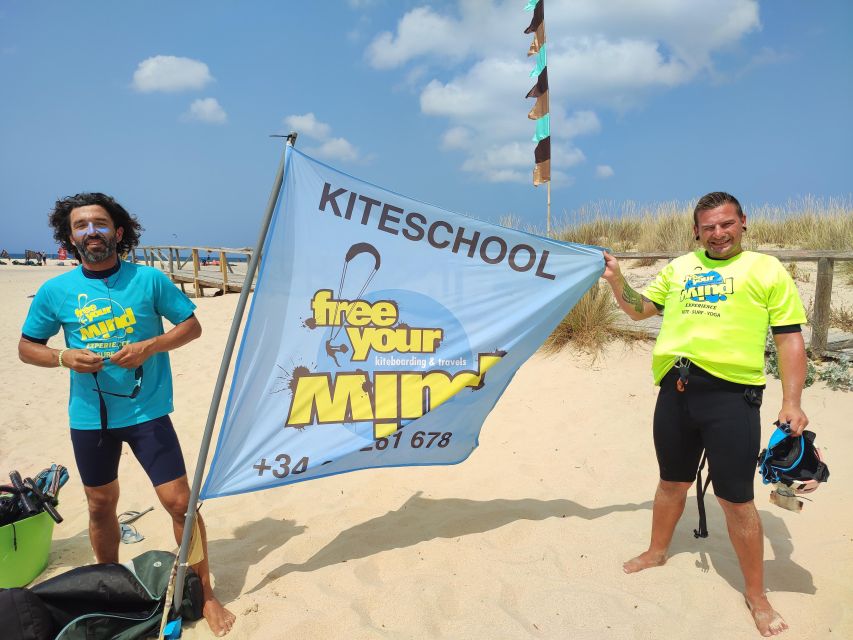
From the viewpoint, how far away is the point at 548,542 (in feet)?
10.7

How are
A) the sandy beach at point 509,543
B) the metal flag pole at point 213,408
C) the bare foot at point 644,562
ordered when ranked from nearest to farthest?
the metal flag pole at point 213,408, the sandy beach at point 509,543, the bare foot at point 644,562

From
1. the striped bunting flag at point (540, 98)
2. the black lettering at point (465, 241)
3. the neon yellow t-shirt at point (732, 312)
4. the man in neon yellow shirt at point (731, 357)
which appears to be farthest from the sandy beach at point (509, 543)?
the striped bunting flag at point (540, 98)

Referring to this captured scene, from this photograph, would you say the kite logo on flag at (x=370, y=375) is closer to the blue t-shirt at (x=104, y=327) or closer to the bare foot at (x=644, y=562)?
the blue t-shirt at (x=104, y=327)

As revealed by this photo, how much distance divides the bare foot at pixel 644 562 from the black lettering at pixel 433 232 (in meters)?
1.98

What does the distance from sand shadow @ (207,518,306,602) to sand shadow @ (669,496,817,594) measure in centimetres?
237

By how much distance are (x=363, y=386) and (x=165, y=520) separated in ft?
6.91

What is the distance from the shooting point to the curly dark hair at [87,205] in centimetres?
262

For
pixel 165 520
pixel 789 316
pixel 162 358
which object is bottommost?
pixel 165 520

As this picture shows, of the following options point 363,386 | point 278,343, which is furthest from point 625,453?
point 278,343

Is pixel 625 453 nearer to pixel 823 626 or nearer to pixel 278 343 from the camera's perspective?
pixel 823 626

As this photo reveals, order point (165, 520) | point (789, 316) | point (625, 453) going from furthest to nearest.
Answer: point (625, 453) < point (165, 520) < point (789, 316)

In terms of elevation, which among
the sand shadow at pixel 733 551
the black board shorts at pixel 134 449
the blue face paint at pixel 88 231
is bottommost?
the sand shadow at pixel 733 551

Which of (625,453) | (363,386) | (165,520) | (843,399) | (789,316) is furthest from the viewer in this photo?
(843,399)

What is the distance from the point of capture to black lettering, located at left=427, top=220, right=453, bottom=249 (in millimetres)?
2850
